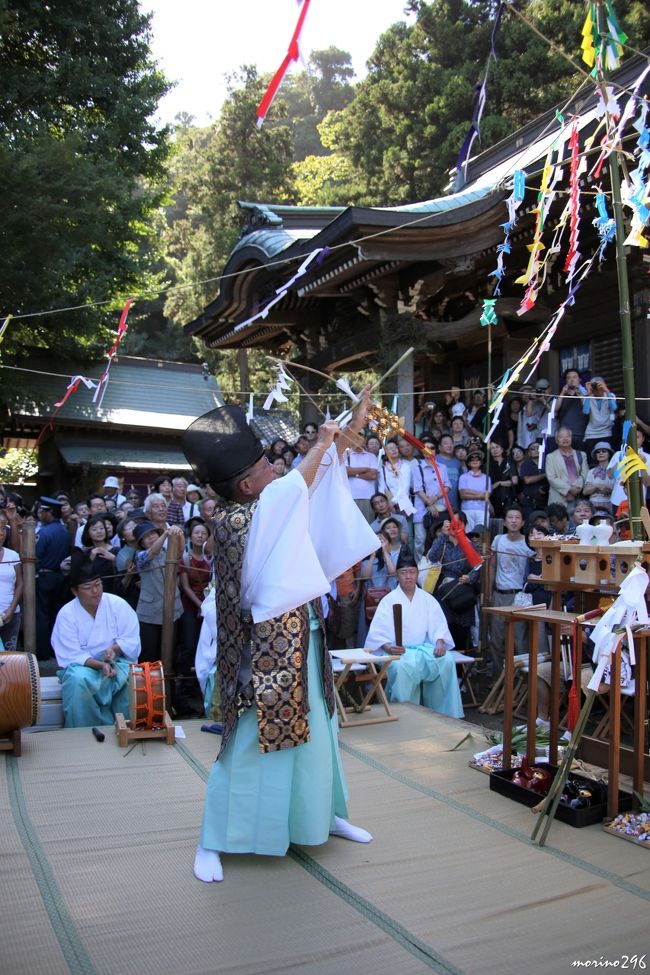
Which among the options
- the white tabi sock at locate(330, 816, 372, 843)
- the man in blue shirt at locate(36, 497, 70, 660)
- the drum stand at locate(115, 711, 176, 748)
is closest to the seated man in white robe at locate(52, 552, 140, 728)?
the drum stand at locate(115, 711, 176, 748)

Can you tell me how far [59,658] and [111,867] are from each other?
8.56 ft

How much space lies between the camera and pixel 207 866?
2.92m

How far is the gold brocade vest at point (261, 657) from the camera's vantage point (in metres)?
2.95

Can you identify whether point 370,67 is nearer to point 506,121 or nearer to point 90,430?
point 506,121

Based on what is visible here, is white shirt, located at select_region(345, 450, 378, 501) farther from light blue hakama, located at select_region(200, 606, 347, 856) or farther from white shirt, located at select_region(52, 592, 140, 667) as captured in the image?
light blue hakama, located at select_region(200, 606, 347, 856)

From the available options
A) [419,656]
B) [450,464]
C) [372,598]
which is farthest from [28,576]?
[450,464]

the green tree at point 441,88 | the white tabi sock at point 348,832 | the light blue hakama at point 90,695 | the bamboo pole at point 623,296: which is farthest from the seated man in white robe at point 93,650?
the green tree at point 441,88

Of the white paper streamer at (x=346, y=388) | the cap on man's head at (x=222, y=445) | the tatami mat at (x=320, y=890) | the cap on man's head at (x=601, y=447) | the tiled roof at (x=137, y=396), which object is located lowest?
the tatami mat at (x=320, y=890)

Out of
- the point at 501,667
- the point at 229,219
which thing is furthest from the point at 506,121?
the point at 501,667

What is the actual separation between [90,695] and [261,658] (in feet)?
9.11

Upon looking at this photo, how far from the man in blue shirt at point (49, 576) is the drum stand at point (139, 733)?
2914mm

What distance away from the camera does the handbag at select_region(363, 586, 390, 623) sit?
6992mm

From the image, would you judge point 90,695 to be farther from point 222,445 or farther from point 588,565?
point 588,565

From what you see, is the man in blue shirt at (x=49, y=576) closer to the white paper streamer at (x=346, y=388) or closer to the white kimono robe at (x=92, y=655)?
the white kimono robe at (x=92, y=655)
